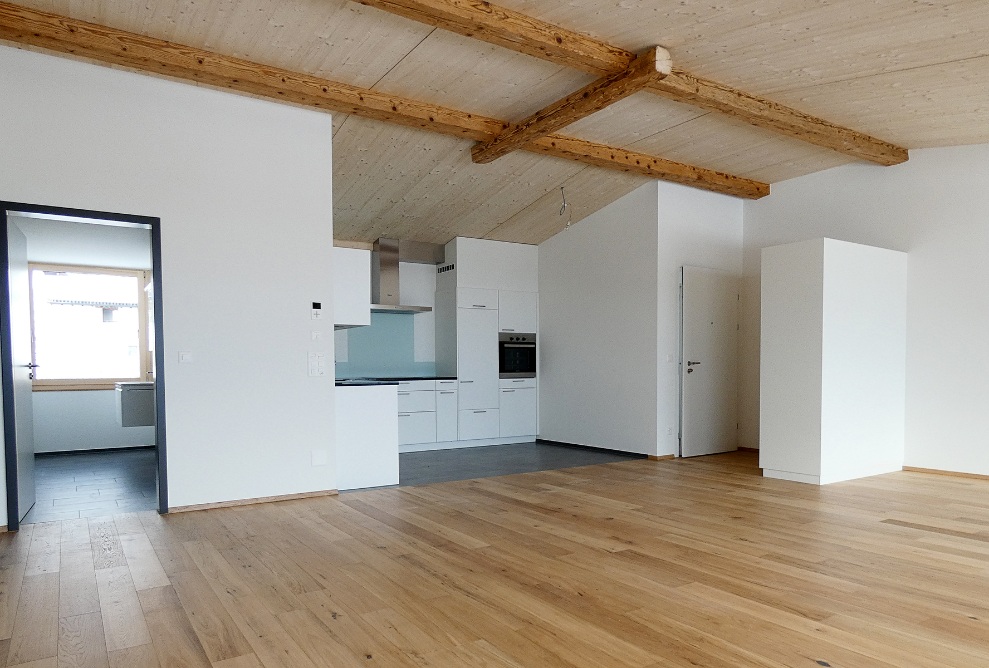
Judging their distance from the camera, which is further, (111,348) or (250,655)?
(111,348)

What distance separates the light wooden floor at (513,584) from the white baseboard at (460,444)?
2528 mm

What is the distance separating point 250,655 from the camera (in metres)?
2.31

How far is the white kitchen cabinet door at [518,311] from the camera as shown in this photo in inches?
317

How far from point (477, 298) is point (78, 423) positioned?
15.5 ft

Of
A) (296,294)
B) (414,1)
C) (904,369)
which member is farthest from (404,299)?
(904,369)

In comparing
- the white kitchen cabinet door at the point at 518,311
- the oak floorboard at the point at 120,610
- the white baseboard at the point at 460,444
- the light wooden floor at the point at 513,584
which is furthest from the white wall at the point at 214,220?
the white kitchen cabinet door at the point at 518,311

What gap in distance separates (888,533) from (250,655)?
3.54 meters

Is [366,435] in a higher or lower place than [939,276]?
lower

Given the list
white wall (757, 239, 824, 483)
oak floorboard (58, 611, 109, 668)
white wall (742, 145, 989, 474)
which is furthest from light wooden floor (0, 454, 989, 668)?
white wall (742, 145, 989, 474)

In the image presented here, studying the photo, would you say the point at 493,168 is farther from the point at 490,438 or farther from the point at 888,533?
the point at 888,533

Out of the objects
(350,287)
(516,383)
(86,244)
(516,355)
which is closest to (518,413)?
(516,383)

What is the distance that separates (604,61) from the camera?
4.30 m

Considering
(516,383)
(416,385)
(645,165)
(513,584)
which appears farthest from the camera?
(516,383)

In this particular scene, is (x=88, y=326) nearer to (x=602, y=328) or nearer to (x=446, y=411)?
(x=446, y=411)
